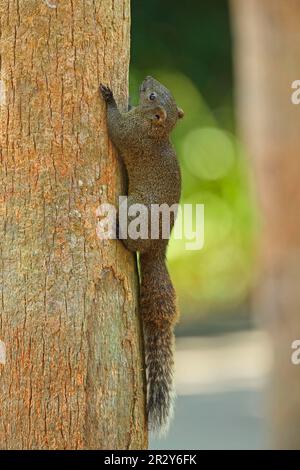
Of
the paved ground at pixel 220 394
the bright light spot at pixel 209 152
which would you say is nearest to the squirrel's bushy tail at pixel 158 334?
the paved ground at pixel 220 394

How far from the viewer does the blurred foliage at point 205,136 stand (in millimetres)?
12141

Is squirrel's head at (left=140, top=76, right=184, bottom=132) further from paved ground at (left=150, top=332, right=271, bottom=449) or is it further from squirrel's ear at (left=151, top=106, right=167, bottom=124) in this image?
paved ground at (left=150, top=332, right=271, bottom=449)

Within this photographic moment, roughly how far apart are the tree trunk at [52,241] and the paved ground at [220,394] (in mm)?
3301

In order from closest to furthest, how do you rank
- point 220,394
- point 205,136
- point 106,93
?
point 106,93, point 220,394, point 205,136

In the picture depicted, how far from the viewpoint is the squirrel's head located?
12.0 feet

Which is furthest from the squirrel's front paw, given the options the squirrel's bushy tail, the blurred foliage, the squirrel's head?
the blurred foliage

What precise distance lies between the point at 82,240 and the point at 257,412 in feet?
20.4

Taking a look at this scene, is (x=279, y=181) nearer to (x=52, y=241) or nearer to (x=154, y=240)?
(x=154, y=240)

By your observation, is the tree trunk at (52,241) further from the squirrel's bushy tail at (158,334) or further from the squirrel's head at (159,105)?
the squirrel's head at (159,105)

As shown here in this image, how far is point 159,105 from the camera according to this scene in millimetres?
3705

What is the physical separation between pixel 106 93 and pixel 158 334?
2.98 feet

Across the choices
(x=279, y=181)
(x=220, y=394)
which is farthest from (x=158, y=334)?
(x=220, y=394)

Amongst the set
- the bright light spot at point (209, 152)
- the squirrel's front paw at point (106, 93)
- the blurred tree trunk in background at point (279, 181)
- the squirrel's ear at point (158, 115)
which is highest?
the bright light spot at point (209, 152)

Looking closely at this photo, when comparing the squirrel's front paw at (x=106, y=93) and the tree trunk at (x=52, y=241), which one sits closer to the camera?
the tree trunk at (x=52, y=241)
